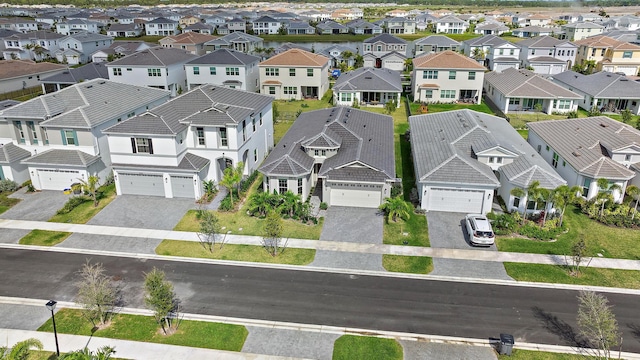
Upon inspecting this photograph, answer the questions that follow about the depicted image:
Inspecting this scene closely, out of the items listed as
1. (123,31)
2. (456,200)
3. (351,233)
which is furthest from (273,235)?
(123,31)

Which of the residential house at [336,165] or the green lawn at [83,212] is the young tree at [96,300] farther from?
the residential house at [336,165]

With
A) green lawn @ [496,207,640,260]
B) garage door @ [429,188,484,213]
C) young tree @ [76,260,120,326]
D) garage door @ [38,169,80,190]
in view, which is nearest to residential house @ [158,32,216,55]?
garage door @ [38,169,80,190]

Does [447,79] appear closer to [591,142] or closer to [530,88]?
[530,88]

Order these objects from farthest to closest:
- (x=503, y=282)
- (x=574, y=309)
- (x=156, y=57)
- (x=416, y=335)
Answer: (x=156, y=57)
(x=503, y=282)
(x=574, y=309)
(x=416, y=335)

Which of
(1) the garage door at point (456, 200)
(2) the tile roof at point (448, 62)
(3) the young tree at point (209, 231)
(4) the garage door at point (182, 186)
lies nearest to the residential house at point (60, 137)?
(4) the garage door at point (182, 186)

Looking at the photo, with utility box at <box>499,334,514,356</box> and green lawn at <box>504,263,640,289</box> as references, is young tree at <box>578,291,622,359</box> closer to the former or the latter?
utility box at <box>499,334,514,356</box>

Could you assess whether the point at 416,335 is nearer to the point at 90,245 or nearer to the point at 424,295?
the point at 424,295

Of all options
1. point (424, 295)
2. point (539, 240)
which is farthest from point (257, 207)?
point (539, 240)
